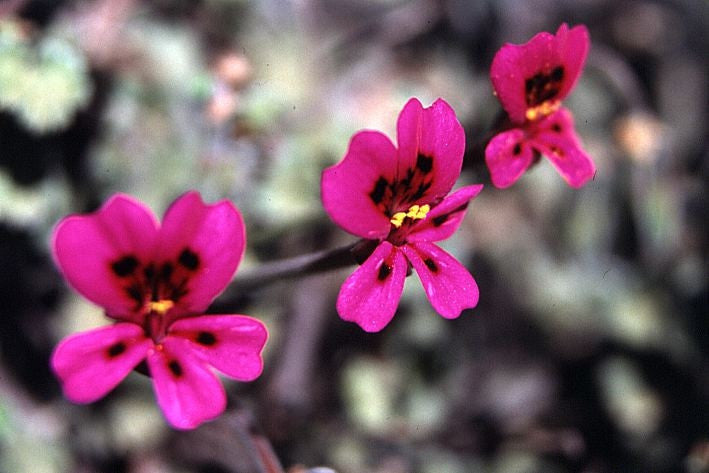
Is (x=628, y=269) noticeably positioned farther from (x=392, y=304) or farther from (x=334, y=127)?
(x=392, y=304)

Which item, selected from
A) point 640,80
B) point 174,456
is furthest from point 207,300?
point 640,80

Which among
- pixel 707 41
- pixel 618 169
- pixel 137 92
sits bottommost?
pixel 618 169

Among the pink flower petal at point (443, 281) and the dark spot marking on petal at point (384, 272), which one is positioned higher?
the dark spot marking on petal at point (384, 272)

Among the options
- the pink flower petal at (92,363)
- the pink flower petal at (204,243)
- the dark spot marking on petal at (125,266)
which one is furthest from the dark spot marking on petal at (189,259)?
the pink flower petal at (92,363)

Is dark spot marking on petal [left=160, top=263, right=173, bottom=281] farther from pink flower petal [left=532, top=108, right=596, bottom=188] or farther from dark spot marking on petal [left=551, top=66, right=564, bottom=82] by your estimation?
dark spot marking on petal [left=551, top=66, right=564, bottom=82]

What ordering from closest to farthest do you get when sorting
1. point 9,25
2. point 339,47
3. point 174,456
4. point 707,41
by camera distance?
point 9,25, point 174,456, point 339,47, point 707,41

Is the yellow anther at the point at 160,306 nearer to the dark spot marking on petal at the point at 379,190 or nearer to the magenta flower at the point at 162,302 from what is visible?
the magenta flower at the point at 162,302

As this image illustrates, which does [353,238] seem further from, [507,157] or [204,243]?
[204,243]

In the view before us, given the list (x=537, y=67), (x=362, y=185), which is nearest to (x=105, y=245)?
(x=362, y=185)
